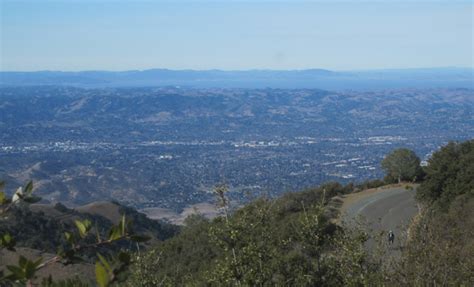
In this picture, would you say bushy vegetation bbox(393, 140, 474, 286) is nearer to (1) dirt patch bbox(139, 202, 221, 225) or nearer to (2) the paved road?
(2) the paved road

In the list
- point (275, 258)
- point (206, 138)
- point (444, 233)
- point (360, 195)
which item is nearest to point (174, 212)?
point (360, 195)

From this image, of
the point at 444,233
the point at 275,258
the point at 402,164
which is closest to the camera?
the point at 275,258

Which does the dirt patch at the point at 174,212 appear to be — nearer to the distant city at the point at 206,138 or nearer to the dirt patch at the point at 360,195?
the distant city at the point at 206,138

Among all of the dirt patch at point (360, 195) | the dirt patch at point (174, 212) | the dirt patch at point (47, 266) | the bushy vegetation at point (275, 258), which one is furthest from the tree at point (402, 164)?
the dirt patch at point (174, 212)

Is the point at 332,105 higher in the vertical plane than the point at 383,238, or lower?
lower

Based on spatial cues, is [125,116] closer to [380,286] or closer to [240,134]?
[240,134]

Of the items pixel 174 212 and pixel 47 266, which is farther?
pixel 174 212

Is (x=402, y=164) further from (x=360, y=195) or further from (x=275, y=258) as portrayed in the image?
(x=275, y=258)

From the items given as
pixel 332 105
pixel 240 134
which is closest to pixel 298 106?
pixel 332 105
